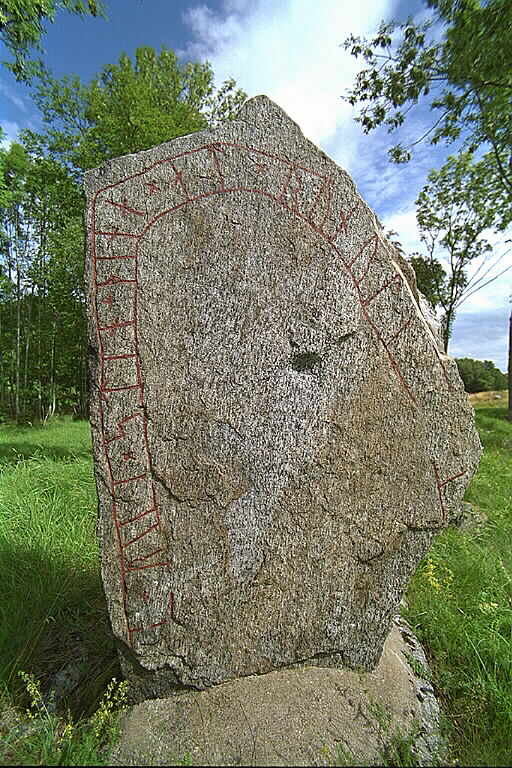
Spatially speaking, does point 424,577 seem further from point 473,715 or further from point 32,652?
point 32,652

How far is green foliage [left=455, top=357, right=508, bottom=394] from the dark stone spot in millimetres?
19488

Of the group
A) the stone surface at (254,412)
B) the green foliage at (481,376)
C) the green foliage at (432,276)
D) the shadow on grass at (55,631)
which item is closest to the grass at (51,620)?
the shadow on grass at (55,631)

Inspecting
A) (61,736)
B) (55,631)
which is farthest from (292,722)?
(55,631)

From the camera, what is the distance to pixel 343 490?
6.15 ft

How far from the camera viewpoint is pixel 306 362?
1880 millimetres

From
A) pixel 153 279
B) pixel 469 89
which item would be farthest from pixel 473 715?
pixel 469 89

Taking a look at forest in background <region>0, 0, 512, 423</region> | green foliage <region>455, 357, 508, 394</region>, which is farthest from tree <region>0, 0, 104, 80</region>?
green foliage <region>455, 357, 508, 394</region>

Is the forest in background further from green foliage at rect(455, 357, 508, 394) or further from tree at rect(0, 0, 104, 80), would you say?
green foliage at rect(455, 357, 508, 394)

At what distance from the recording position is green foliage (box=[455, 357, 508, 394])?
66.1 feet

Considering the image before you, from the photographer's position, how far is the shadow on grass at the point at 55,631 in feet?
6.58

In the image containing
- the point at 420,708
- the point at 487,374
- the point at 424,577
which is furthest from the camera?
the point at 487,374

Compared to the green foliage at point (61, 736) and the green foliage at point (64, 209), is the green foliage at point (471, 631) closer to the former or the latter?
the green foliage at point (61, 736)

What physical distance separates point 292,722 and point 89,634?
1077mm

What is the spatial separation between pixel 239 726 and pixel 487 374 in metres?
21.4
